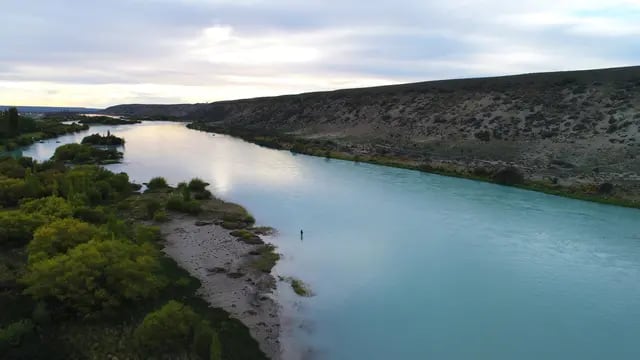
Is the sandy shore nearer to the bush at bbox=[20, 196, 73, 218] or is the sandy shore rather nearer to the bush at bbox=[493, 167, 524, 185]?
the bush at bbox=[20, 196, 73, 218]

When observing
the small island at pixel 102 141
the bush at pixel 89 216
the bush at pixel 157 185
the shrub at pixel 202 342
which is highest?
the small island at pixel 102 141

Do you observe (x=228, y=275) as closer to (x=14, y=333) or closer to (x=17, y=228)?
(x=17, y=228)

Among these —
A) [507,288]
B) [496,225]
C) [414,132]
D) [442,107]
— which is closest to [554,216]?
[496,225]

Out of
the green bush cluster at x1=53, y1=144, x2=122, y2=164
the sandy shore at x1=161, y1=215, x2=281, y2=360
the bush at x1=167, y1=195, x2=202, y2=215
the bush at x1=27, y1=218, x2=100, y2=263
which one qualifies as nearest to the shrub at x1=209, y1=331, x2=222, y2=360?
the sandy shore at x1=161, y1=215, x2=281, y2=360

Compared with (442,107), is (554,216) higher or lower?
lower

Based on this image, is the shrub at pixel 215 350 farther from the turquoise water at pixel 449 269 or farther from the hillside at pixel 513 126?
the hillside at pixel 513 126

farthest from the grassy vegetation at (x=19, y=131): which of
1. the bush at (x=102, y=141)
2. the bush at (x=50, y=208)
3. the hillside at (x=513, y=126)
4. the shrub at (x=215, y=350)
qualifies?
the shrub at (x=215, y=350)

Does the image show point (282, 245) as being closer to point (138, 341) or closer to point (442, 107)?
point (138, 341)
